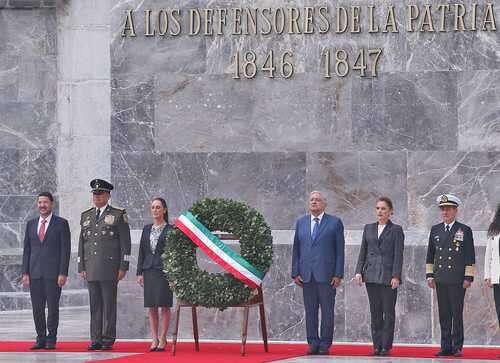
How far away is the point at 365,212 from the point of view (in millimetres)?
17953

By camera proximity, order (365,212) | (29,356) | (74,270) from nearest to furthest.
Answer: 1. (29,356)
2. (365,212)
3. (74,270)

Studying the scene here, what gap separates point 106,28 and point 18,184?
11.3 feet

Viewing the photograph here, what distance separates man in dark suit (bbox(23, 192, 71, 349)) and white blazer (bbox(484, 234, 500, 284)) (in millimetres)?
4893

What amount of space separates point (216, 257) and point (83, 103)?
394 centimetres

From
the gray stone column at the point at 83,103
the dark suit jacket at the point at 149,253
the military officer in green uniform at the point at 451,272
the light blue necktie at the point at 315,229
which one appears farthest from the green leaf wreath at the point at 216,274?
the gray stone column at the point at 83,103

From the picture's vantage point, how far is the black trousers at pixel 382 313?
15.9 meters

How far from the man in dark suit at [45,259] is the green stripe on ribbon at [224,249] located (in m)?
1.75

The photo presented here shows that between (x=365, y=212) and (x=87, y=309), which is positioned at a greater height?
(x=365, y=212)

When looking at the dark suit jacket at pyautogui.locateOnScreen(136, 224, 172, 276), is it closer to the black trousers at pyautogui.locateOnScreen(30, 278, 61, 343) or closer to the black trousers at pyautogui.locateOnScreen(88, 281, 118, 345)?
the black trousers at pyautogui.locateOnScreen(88, 281, 118, 345)

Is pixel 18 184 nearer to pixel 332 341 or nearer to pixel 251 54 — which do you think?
pixel 251 54

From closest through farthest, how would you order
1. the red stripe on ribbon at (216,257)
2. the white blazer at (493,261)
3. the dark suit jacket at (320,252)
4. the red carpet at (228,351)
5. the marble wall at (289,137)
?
the red carpet at (228,351) → the white blazer at (493,261) → the red stripe on ribbon at (216,257) → the dark suit jacket at (320,252) → the marble wall at (289,137)

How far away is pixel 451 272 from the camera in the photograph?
52.4 ft

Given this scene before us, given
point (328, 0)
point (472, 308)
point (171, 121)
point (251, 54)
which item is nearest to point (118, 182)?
point (171, 121)

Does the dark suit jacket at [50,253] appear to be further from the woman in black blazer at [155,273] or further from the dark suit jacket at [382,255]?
the dark suit jacket at [382,255]
